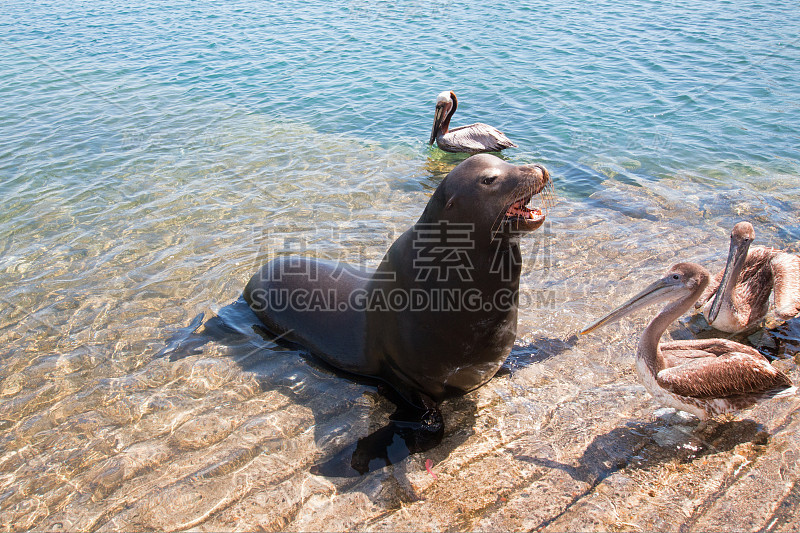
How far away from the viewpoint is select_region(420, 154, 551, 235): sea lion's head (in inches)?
163

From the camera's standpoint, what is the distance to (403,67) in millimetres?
17594

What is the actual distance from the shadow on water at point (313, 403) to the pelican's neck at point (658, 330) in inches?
60.4

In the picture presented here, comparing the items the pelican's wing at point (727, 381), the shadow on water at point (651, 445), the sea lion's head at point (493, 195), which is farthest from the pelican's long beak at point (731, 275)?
the sea lion's head at point (493, 195)

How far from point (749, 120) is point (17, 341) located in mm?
14526

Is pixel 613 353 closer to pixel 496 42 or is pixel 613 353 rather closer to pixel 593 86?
pixel 593 86

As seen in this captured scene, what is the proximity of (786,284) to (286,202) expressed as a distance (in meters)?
7.18

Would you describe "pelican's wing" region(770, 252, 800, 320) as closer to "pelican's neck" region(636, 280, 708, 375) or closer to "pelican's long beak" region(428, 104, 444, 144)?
"pelican's neck" region(636, 280, 708, 375)

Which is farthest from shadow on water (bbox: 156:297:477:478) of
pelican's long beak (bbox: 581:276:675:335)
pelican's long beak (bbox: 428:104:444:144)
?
pelican's long beak (bbox: 428:104:444:144)

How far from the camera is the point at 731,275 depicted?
232 inches

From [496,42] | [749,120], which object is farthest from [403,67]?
[749,120]

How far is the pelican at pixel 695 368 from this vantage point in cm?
443

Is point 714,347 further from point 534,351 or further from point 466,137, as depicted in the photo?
point 466,137

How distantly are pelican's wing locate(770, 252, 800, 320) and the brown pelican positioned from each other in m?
6.29

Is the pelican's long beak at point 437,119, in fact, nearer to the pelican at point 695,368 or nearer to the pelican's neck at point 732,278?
the pelican's neck at point 732,278
